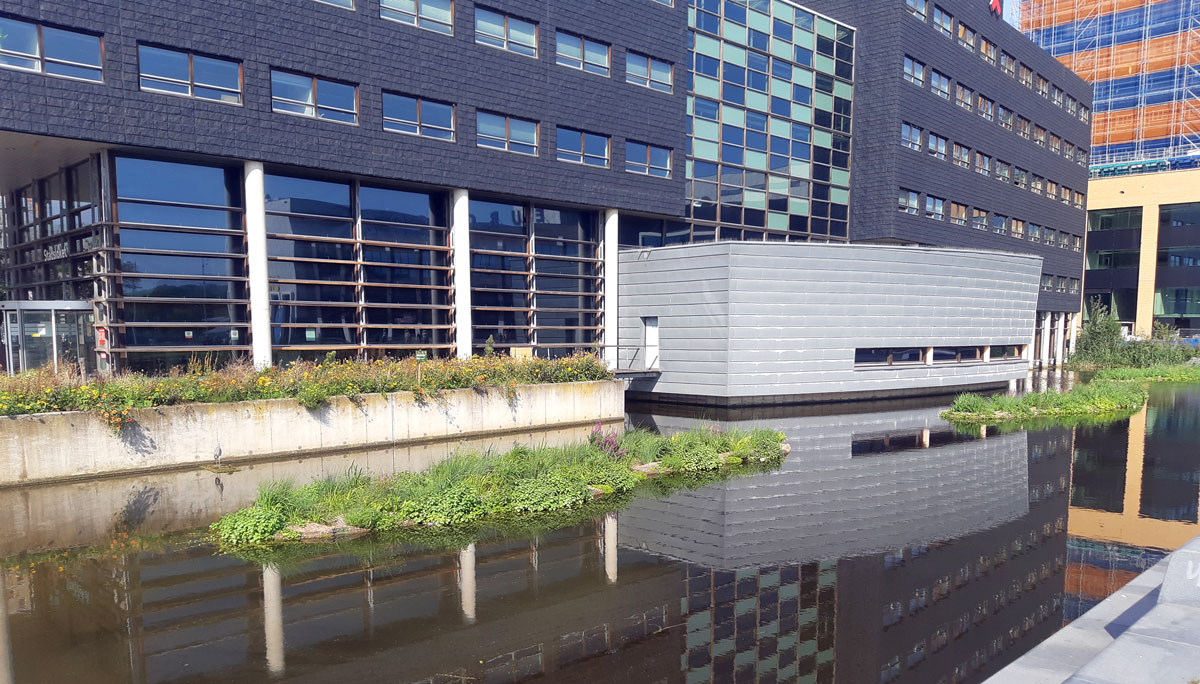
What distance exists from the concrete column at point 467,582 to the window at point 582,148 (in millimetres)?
19953

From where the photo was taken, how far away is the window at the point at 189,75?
18828 mm

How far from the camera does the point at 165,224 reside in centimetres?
2014

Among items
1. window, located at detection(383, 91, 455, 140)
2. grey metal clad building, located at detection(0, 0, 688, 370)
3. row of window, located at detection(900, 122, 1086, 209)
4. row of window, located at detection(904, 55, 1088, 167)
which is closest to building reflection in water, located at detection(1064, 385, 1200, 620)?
grey metal clad building, located at detection(0, 0, 688, 370)

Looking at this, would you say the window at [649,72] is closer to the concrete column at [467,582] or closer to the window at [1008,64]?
the concrete column at [467,582]

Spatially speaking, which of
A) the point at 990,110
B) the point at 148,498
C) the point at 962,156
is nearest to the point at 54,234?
the point at 148,498

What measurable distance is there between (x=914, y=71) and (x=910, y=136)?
362 cm

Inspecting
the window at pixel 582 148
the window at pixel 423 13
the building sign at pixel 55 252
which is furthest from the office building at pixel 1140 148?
the building sign at pixel 55 252

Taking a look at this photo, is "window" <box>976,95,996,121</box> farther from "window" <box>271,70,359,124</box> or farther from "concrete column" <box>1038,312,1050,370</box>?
"window" <box>271,70,359,124</box>

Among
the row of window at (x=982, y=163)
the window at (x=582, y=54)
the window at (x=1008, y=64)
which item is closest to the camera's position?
the window at (x=582, y=54)

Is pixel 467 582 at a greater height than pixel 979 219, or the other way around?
pixel 979 219

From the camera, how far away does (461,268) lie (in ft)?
83.0

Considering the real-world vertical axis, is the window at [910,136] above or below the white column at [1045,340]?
above

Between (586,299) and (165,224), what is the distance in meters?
15.8

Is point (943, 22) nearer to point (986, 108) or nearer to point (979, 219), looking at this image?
point (986, 108)
